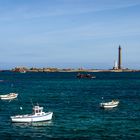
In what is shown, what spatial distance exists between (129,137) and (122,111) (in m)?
33.2

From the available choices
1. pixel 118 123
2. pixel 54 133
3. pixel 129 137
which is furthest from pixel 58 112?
pixel 129 137

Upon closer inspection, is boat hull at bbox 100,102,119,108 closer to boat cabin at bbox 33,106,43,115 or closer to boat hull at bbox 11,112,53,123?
boat cabin at bbox 33,106,43,115

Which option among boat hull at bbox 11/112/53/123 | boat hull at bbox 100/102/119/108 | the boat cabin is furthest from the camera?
boat hull at bbox 100/102/119/108

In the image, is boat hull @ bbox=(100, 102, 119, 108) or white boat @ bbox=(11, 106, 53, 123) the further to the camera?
boat hull @ bbox=(100, 102, 119, 108)

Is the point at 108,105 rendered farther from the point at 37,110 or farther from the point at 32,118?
the point at 32,118

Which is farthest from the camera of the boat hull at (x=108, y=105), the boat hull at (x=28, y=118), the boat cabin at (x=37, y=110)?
the boat hull at (x=108, y=105)

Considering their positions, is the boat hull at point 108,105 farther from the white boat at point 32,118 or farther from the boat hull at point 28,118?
the boat hull at point 28,118

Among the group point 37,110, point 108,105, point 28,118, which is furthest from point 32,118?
point 108,105

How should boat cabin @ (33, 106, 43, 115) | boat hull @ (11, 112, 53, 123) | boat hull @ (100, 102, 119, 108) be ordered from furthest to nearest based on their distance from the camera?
boat hull @ (100, 102, 119, 108), boat cabin @ (33, 106, 43, 115), boat hull @ (11, 112, 53, 123)

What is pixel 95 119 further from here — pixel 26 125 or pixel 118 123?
pixel 26 125

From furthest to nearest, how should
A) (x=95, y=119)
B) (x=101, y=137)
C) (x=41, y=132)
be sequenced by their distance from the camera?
(x=95, y=119) → (x=41, y=132) → (x=101, y=137)

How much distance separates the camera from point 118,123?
262 ft

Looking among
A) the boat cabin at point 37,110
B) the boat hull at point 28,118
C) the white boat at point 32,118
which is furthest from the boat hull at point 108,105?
the boat hull at point 28,118

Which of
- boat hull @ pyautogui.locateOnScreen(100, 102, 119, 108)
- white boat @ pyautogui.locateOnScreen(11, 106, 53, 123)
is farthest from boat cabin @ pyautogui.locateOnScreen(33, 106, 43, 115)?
boat hull @ pyautogui.locateOnScreen(100, 102, 119, 108)
